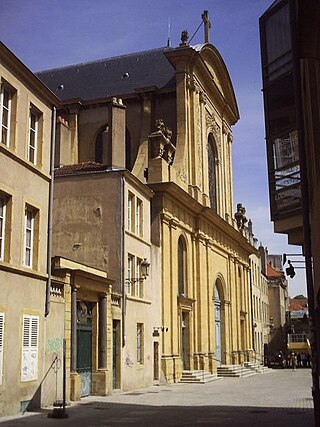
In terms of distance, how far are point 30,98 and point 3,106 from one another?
4.63 ft

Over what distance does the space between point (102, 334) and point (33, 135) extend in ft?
25.9

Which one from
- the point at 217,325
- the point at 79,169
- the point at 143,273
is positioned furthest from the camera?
the point at 217,325

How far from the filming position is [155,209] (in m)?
32.9

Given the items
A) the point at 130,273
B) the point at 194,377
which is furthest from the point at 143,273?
the point at 194,377

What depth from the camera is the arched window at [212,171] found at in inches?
1818

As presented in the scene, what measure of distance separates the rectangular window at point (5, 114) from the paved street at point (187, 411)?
23.9 ft

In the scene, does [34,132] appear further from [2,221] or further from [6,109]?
[2,221]

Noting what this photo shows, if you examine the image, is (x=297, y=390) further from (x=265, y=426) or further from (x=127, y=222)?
(x=265, y=426)

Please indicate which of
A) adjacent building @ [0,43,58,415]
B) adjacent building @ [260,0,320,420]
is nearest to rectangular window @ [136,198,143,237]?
adjacent building @ [0,43,58,415]

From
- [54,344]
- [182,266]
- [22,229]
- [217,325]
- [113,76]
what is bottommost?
[54,344]

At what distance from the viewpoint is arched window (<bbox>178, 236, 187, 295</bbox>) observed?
36428 mm

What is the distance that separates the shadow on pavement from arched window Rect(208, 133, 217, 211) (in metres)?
27.8

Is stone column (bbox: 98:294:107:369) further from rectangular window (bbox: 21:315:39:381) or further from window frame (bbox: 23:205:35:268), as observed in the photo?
window frame (bbox: 23:205:35:268)

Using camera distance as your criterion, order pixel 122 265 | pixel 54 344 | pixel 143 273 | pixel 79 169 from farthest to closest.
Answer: pixel 79 169 < pixel 143 273 < pixel 122 265 < pixel 54 344
